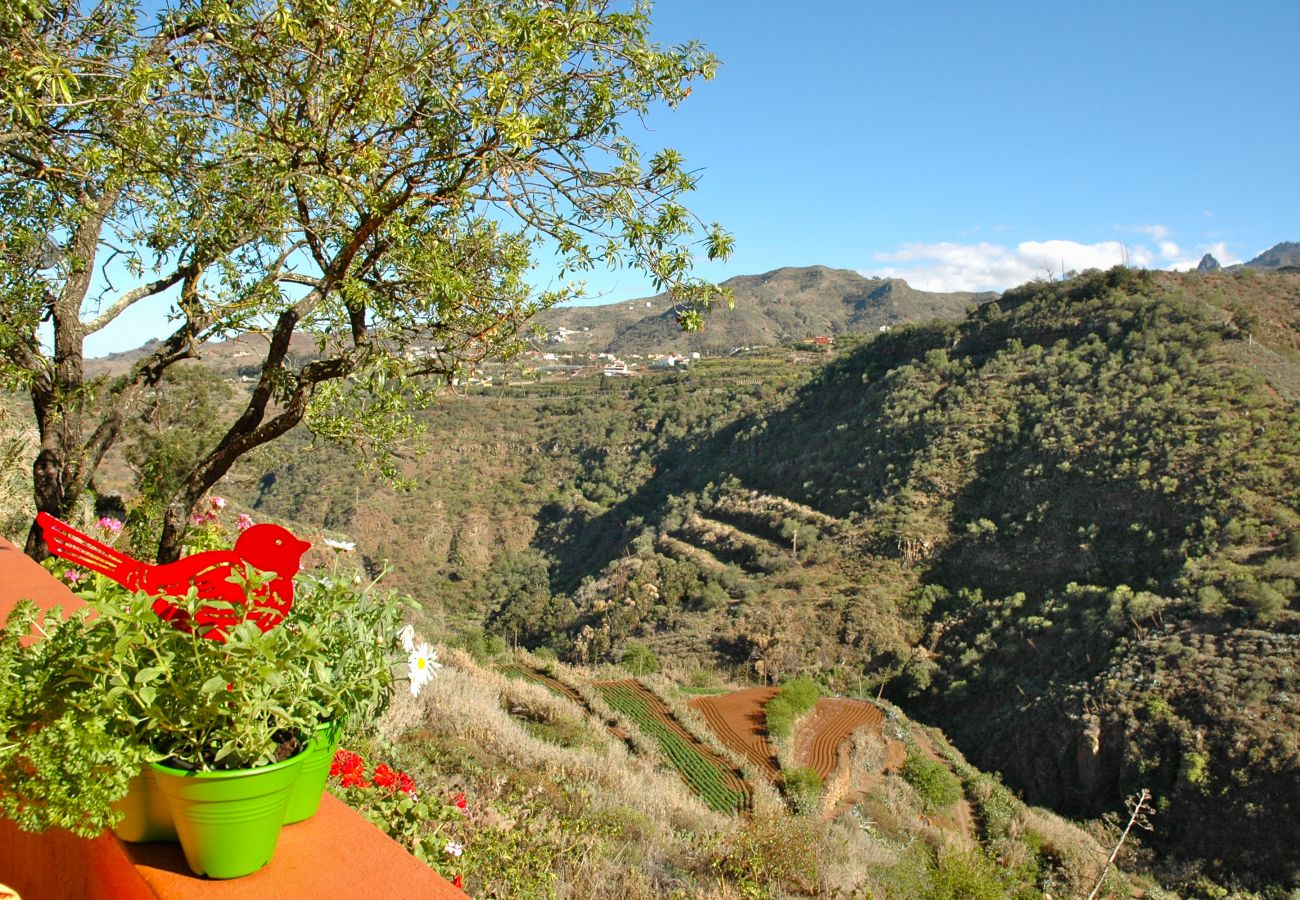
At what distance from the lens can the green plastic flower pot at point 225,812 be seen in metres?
1.14

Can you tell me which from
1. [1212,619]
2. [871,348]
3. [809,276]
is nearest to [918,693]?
[1212,619]

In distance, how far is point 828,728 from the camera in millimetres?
14984

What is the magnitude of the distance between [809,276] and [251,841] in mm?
87102

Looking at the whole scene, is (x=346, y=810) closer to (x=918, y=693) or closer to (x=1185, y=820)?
(x=1185, y=820)

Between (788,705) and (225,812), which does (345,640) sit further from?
(788,705)

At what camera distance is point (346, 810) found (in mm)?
1476

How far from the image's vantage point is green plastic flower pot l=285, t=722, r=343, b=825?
1.30m

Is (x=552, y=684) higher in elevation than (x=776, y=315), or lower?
lower

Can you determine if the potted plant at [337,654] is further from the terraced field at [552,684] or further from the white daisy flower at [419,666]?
the terraced field at [552,684]

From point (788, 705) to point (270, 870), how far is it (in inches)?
587

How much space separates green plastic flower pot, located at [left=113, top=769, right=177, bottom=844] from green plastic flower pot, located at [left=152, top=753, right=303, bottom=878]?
45 mm

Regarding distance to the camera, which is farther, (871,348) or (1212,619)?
(871,348)

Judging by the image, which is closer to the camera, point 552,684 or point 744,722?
point 552,684

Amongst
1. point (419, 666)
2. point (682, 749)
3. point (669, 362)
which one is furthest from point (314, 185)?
point (669, 362)
